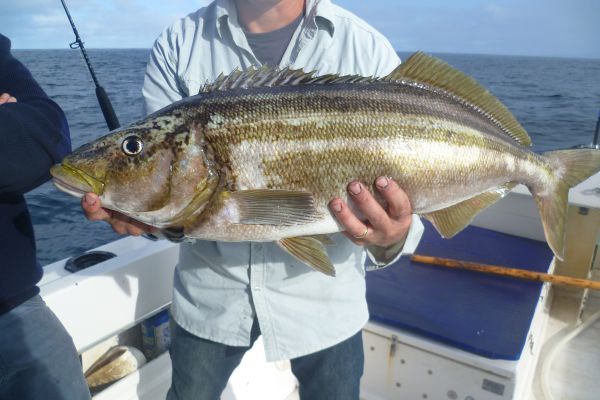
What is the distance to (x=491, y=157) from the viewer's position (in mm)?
2045

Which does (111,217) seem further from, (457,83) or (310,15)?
(457,83)

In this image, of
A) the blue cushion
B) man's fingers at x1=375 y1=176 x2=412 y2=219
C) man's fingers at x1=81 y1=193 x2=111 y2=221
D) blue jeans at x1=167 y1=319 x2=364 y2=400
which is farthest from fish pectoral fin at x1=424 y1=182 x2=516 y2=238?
man's fingers at x1=81 y1=193 x2=111 y2=221

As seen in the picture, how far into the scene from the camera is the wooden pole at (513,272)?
11.4 ft

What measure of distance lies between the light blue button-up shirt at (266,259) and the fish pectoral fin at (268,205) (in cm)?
30

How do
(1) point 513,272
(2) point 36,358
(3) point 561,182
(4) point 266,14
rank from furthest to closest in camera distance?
(1) point 513,272, (3) point 561,182, (4) point 266,14, (2) point 36,358

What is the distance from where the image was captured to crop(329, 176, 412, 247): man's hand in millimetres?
1737

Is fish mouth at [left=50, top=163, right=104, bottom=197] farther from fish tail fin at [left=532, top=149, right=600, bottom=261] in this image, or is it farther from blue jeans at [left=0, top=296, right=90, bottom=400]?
fish tail fin at [left=532, top=149, right=600, bottom=261]

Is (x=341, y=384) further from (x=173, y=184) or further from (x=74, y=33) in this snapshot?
(x=74, y=33)

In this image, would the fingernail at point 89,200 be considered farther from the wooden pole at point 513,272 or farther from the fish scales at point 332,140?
the wooden pole at point 513,272

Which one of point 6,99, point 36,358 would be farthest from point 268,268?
point 6,99

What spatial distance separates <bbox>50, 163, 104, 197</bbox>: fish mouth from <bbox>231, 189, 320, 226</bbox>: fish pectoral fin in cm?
51

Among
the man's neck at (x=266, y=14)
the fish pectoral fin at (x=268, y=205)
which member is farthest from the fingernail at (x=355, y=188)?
the man's neck at (x=266, y=14)

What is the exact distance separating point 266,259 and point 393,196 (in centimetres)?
61

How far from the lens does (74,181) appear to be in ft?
5.58
